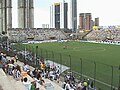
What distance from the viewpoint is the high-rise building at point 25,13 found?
153500mm

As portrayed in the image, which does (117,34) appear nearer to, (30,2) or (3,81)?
(30,2)

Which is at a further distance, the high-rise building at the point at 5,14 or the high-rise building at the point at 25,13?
the high-rise building at the point at 25,13

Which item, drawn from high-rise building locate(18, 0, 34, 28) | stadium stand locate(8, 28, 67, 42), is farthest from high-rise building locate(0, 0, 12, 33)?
stadium stand locate(8, 28, 67, 42)

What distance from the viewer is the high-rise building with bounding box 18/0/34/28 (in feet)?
Answer: 504

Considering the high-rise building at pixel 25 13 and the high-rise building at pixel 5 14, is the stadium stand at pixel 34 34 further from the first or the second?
the high-rise building at pixel 25 13

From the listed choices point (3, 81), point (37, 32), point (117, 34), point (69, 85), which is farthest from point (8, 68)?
point (37, 32)

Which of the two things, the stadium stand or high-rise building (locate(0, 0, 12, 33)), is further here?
high-rise building (locate(0, 0, 12, 33))

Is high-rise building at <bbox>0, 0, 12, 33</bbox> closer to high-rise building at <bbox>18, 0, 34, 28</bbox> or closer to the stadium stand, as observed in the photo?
high-rise building at <bbox>18, 0, 34, 28</bbox>

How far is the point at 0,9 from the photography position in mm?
159500

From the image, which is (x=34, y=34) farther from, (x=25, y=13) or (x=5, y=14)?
(x=25, y=13)

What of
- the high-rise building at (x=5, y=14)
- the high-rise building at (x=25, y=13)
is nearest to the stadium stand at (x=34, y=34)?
the high-rise building at (x=5, y=14)

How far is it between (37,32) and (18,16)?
4091cm

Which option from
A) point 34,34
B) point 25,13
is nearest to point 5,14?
point 25,13

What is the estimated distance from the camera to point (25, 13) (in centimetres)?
15338
